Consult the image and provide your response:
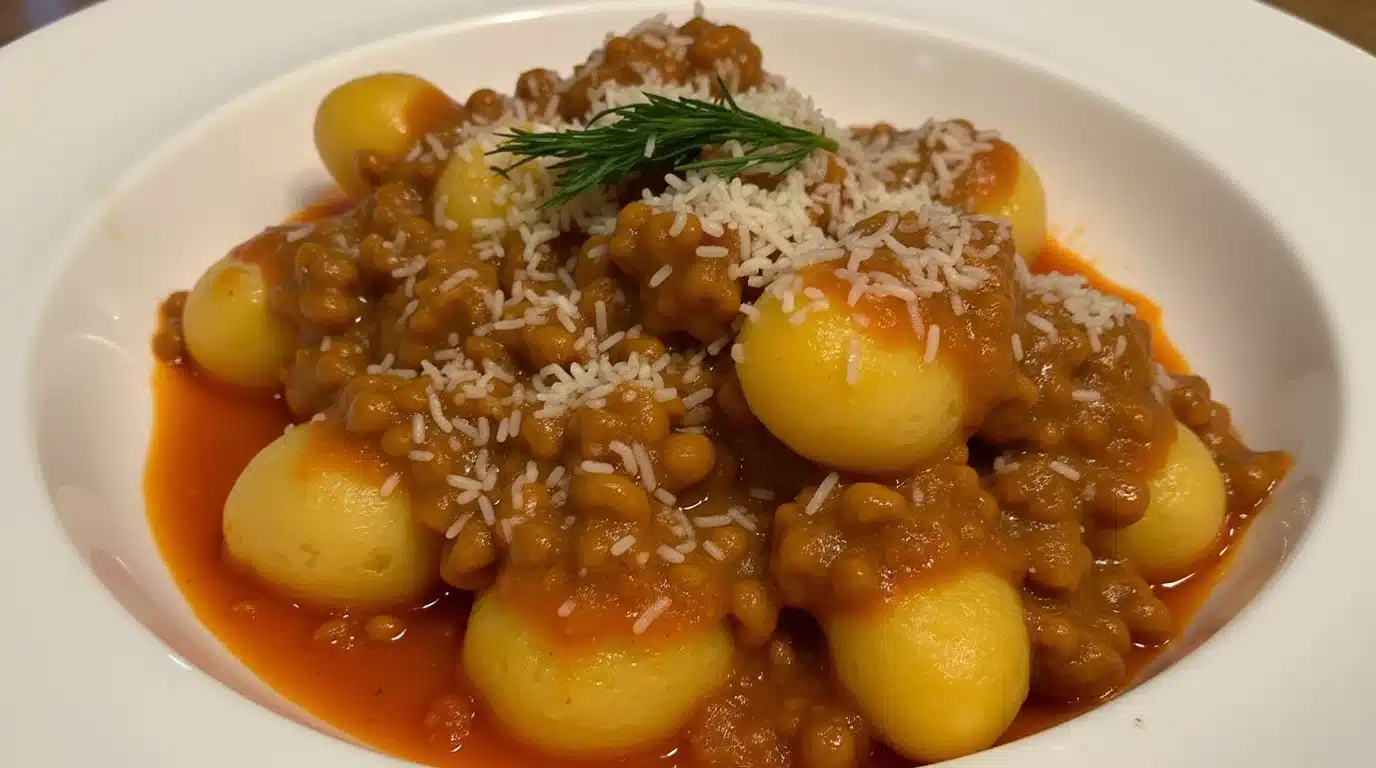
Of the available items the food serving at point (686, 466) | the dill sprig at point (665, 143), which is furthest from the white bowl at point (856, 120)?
the dill sprig at point (665, 143)

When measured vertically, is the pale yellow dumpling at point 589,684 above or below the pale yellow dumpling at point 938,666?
below

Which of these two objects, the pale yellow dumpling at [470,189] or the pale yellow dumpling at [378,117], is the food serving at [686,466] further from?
the pale yellow dumpling at [378,117]

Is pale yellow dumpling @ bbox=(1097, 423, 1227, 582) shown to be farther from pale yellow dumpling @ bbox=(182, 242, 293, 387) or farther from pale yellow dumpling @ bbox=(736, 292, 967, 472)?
pale yellow dumpling @ bbox=(182, 242, 293, 387)

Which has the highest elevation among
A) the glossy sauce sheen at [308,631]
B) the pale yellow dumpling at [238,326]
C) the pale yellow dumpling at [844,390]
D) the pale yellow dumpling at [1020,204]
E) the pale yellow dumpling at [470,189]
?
the pale yellow dumpling at [844,390]

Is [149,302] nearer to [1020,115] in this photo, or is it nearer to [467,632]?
[467,632]

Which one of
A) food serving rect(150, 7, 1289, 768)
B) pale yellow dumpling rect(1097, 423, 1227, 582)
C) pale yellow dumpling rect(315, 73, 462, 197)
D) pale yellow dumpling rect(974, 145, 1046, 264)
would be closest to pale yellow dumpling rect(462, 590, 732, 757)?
food serving rect(150, 7, 1289, 768)
